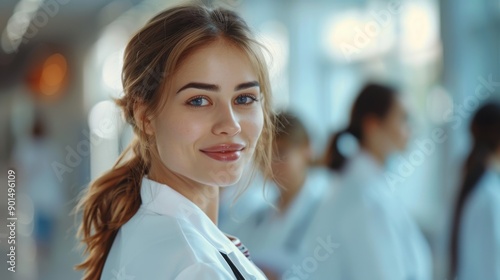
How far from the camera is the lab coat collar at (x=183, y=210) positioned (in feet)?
4.08

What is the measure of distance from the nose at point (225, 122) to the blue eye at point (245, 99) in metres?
0.04

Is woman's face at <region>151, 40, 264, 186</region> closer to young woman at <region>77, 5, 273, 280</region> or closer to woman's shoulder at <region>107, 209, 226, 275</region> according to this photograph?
young woman at <region>77, 5, 273, 280</region>

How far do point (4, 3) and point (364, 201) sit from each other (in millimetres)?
4565

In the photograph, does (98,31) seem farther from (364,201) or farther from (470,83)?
(364,201)

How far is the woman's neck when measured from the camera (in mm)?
1367

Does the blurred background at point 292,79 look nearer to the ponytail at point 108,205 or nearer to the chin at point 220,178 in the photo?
the ponytail at point 108,205

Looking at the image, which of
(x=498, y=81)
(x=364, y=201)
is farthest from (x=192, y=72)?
(x=498, y=81)

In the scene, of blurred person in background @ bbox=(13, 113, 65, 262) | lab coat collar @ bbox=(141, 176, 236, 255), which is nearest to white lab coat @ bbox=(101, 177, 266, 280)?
lab coat collar @ bbox=(141, 176, 236, 255)

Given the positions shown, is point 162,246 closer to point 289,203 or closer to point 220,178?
point 220,178

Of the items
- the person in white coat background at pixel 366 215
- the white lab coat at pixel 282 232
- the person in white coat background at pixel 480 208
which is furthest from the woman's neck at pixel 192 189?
the person in white coat background at pixel 480 208

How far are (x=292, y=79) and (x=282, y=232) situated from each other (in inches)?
175

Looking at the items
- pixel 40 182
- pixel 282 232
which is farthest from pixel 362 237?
pixel 40 182

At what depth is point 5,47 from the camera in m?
6.63

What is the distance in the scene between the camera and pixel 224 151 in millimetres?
1303
